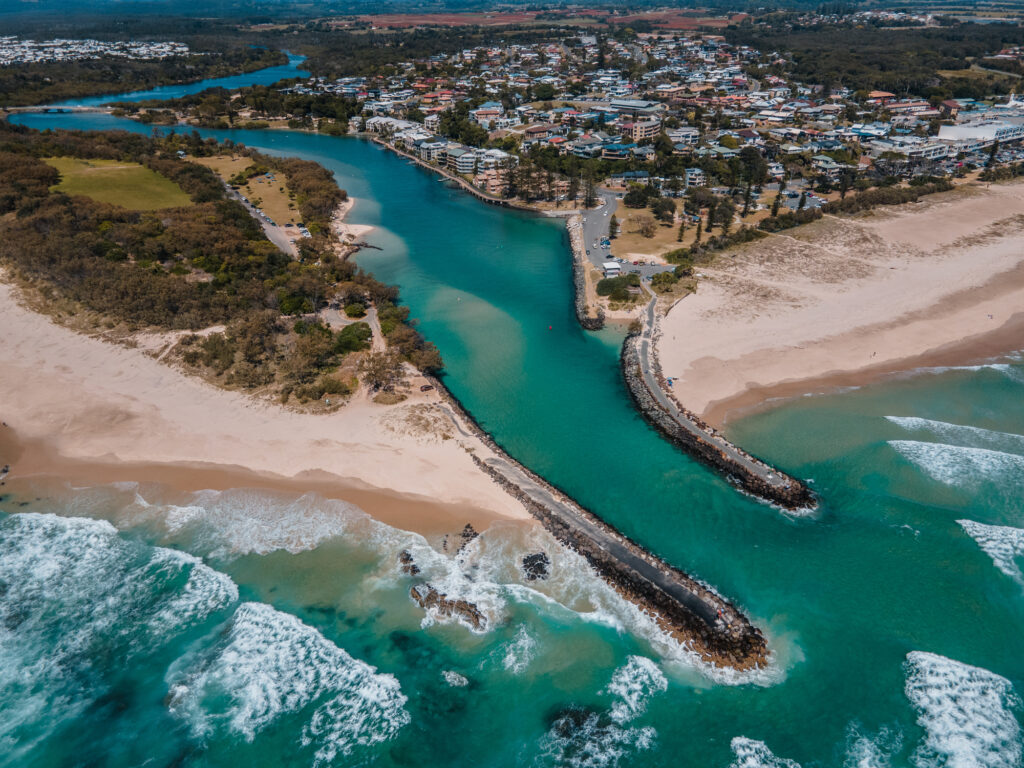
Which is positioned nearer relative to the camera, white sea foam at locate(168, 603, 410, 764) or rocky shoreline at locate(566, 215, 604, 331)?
white sea foam at locate(168, 603, 410, 764)

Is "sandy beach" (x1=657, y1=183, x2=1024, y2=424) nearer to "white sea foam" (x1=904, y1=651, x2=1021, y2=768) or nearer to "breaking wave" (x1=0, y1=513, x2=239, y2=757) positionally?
"white sea foam" (x1=904, y1=651, x2=1021, y2=768)

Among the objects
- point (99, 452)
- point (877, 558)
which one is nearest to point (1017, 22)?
point (877, 558)

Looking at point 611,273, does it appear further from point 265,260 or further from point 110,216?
point 110,216

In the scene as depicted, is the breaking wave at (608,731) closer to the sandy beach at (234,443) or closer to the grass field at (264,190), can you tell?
the sandy beach at (234,443)

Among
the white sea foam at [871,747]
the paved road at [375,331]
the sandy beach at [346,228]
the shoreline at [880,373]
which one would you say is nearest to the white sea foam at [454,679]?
the white sea foam at [871,747]

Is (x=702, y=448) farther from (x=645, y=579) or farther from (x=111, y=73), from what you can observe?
(x=111, y=73)

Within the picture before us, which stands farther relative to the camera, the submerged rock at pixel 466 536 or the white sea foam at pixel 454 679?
the submerged rock at pixel 466 536

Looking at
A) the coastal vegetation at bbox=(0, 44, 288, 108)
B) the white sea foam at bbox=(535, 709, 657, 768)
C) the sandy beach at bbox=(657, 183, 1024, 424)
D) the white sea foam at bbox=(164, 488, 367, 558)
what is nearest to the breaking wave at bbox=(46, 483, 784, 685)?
the white sea foam at bbox=(164, 488, 367, 558)
